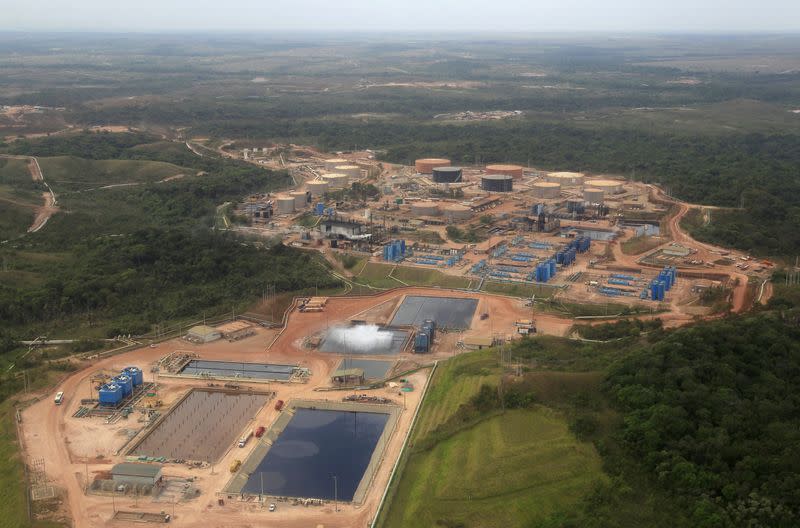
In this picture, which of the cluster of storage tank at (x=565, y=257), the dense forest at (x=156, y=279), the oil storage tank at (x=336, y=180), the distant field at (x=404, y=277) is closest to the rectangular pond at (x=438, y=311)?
the distant field at (x=404, y=277)

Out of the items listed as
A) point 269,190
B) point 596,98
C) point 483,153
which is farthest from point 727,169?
point 596,98

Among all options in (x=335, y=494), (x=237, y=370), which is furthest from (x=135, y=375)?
(x=335, y=494)

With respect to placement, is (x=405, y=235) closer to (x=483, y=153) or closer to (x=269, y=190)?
(x=269, y=190)

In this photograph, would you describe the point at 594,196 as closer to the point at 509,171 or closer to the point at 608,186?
the point at 608,186

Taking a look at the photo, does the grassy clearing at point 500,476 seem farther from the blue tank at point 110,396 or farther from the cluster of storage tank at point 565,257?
the cluster of storage tank at point 565,257

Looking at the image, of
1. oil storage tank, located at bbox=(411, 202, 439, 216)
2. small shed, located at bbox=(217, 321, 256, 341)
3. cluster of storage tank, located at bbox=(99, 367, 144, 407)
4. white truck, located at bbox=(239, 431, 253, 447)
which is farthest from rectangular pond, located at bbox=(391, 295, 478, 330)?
oil storage tank, located at bbox=(411, 202, 439, 216)

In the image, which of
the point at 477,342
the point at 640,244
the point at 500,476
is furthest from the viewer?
the point at 640,244
